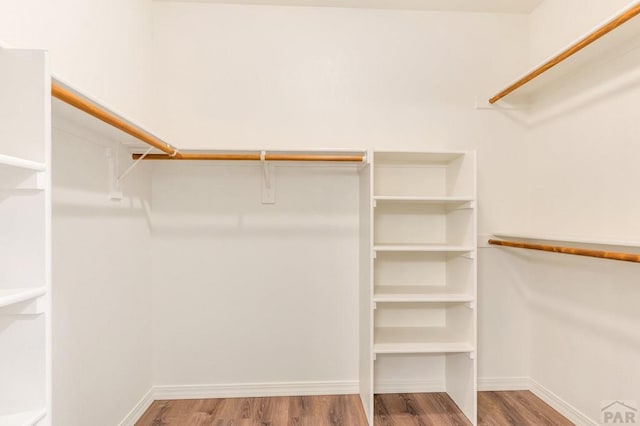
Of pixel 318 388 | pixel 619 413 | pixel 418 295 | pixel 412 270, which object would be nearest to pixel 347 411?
pixel 318 388

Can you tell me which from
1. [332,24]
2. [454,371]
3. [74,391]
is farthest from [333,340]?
[332,24]

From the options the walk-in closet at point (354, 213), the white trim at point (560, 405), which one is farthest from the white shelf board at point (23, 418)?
the white trim at point (560, 405)

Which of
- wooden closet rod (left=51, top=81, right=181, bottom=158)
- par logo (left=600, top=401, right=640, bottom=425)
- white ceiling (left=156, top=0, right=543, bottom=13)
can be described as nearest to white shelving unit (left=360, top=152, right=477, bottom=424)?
par logo (left=600, top=401, right=640, bottom=425)

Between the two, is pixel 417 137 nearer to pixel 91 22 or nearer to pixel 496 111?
pixel 496 111

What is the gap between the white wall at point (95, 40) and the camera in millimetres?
1308

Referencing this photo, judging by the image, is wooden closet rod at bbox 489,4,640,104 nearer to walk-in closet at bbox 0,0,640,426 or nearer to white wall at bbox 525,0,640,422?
walk-in closet at bbox 0,0,640,426

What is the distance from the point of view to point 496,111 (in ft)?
8.65

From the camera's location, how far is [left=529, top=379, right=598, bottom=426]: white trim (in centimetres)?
211

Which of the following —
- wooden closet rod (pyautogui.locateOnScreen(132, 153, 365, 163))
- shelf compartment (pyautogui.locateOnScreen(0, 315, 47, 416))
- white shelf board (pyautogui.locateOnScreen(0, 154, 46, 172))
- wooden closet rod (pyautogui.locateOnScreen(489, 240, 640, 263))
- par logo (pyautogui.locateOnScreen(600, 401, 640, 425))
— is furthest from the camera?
wooden closet rod (pyautogui.locateOnScreen(132, 153, 365, 163))

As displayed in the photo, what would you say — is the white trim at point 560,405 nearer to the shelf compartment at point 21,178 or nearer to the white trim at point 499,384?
the white trim at point 499,384

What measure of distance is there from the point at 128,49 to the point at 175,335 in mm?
1759

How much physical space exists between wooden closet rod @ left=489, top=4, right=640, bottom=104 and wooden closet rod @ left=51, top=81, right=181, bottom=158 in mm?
2033

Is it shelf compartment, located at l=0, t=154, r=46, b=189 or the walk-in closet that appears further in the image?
the walk-in closet

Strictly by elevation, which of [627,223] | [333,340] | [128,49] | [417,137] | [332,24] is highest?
[332,24]
